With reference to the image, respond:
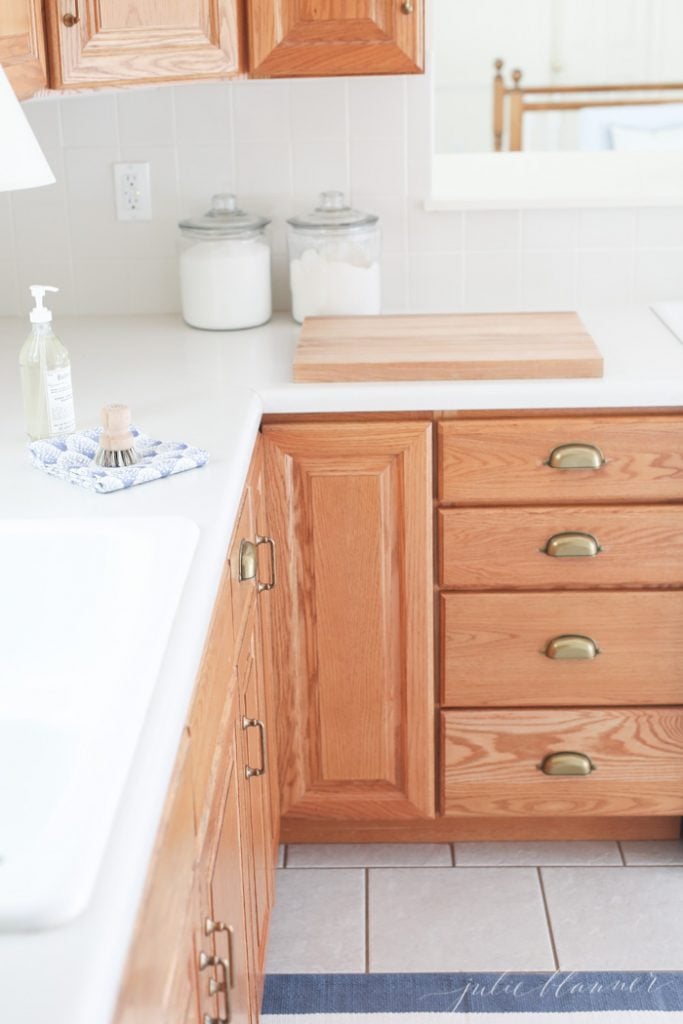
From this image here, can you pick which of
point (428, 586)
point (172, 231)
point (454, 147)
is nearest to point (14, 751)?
point (428, 586)

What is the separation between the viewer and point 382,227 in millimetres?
2598

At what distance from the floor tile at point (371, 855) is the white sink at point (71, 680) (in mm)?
1113

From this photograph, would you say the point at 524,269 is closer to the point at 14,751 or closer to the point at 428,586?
the point at 428,586

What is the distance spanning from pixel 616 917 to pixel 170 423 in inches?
44.3

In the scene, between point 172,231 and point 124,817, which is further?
point 172,231

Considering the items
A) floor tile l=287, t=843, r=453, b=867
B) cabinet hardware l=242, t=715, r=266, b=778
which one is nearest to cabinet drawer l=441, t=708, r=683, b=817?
floor tile l=287, t=843, r=453, b=867

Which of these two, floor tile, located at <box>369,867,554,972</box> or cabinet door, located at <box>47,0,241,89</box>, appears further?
floor tile, located at <box>369,867,554,972</box>

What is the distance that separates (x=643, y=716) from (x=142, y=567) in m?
1.16

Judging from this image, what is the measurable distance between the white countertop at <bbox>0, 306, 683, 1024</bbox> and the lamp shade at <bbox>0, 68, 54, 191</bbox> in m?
0.39

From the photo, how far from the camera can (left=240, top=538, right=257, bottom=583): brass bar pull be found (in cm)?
173

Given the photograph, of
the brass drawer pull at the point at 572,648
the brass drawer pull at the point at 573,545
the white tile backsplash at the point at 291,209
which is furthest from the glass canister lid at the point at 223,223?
the brass drawer pull at the point at 572,648

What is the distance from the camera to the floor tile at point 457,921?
215cm
